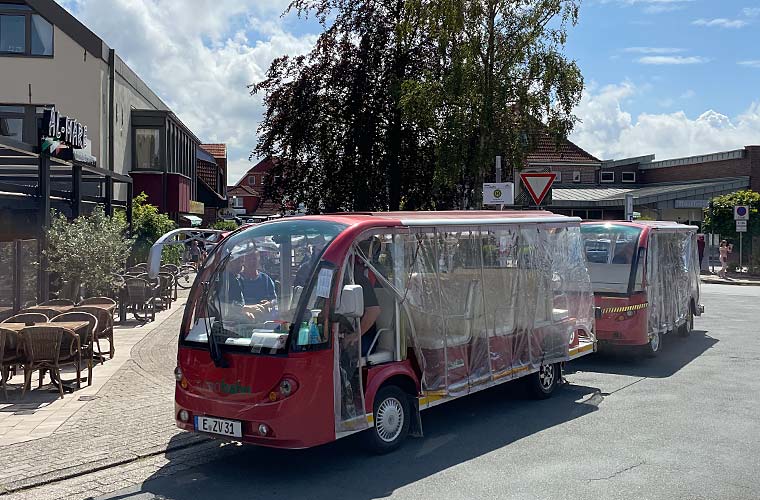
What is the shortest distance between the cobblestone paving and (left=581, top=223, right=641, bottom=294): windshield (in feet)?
23.1

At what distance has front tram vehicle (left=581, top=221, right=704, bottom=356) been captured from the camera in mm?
13125

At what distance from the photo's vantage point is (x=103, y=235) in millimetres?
15641

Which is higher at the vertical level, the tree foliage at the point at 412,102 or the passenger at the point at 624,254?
the tree foliage at the point at 412,102

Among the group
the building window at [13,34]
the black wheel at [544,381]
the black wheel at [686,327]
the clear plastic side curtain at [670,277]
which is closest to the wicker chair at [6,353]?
the black wheel at [544,381]

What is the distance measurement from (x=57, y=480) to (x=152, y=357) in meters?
6.17

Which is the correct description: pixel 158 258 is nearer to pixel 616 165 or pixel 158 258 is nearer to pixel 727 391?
pixel 727 391

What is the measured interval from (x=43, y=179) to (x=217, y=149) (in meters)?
69.7

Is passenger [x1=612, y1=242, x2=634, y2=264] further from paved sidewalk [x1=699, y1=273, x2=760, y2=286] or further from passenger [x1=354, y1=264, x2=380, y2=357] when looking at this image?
paved sidewalk [x1=699, y1=273, x2=760, y2=286]

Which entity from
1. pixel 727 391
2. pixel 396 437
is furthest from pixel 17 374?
pixel 727 391

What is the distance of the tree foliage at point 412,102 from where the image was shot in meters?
22.9

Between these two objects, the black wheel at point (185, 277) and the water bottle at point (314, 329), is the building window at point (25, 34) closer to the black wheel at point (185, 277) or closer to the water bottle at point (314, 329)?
the black wheel at point (185, 277)

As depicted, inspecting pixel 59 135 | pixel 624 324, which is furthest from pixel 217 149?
pixel 624 324

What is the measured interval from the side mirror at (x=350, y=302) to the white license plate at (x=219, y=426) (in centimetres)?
132

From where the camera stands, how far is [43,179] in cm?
1503
